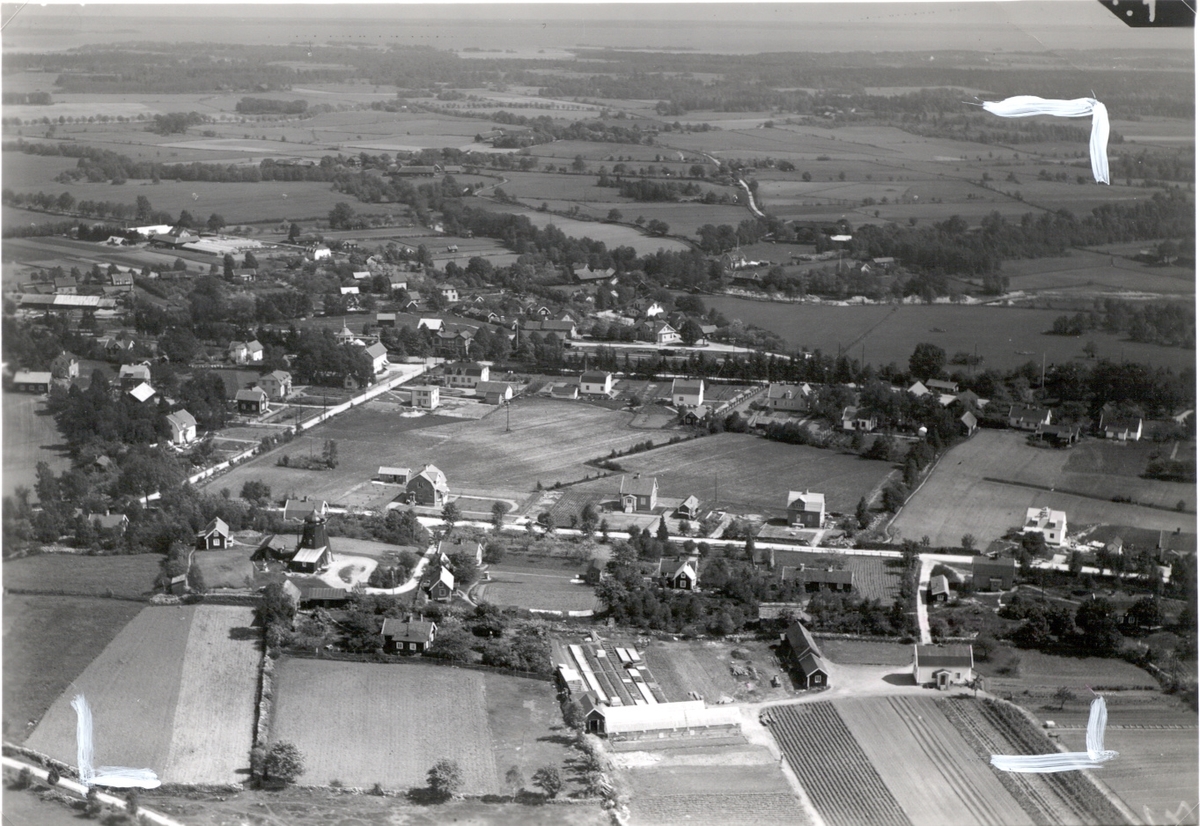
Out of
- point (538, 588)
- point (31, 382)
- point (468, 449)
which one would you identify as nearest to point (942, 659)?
point (538, 588)

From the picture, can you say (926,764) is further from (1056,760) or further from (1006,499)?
(1006,499)

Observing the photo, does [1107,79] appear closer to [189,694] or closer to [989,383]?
[989,383]

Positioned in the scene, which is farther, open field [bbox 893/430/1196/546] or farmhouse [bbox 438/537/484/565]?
open field [bbox 893/430/1196/546]

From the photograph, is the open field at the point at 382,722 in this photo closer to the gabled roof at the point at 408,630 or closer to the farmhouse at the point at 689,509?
the gabled roof at the point at 408,630

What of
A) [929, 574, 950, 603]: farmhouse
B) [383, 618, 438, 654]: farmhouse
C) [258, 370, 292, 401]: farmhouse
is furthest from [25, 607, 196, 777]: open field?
[929, 574, 950, 603]: farmhouse

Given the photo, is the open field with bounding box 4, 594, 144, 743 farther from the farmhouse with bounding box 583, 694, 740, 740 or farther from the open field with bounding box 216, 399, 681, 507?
the farmhouse with bounding box 583, 694, 740, 740

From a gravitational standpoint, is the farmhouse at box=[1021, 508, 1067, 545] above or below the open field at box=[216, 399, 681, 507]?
below

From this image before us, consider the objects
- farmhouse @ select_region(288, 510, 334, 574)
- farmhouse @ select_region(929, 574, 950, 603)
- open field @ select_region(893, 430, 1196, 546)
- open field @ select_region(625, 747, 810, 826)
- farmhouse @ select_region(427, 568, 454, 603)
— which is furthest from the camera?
open field @ select_region(893, 430, 1196, 546)
